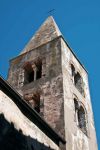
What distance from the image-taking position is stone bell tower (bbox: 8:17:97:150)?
1077 centimetres

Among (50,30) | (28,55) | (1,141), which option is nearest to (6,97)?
(1,141)

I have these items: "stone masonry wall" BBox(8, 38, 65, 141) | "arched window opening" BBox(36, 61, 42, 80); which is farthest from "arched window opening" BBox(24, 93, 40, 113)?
"arched window opening" BBox(36, 61, 42, 80)

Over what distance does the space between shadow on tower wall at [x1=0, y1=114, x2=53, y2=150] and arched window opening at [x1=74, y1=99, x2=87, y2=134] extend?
14.9 ft

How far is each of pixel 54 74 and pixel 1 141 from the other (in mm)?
6166

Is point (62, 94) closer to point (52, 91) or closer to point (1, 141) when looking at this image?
point (52, 91)

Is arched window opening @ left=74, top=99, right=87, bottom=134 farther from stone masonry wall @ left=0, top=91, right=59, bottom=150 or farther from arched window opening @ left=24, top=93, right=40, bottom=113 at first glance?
stone masonry wall @ left=0, top=91, right=59, bottom=150

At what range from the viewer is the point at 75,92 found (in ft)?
42.1

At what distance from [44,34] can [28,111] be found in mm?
8286

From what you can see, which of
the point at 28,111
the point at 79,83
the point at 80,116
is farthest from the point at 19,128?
the point at 79,83

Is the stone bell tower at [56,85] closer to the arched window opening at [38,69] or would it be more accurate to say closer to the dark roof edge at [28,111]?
the arched window opening at [38,69]

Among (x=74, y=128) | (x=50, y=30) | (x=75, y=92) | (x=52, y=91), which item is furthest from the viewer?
(x=50, y=30)

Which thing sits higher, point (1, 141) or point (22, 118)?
point (22, 118)

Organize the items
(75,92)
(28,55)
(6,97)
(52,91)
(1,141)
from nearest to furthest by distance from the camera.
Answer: (1,141)
(6,97)
(52,91)
(75,92)
(28,55)

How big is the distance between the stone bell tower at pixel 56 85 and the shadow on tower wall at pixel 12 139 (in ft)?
7.42
